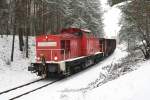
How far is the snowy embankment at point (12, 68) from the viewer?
51.7ft

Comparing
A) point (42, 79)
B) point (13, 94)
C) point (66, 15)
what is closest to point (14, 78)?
point (42, 79)

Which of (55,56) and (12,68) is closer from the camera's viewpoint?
(55,56)

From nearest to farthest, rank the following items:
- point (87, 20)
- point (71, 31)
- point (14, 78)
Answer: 1. point (14, 78)
2. point (71, 31)
3. point (87, 20)

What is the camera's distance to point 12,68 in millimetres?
18938

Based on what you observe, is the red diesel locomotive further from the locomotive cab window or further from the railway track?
the railway track

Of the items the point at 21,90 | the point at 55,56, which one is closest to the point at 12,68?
the point at 55,56

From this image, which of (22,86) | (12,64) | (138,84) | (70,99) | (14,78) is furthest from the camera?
(12,64)

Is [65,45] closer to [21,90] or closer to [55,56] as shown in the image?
[55,56]

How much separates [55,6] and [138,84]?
92.6ft

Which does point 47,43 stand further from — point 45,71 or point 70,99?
point 70,99

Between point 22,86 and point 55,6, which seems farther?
point 55,6

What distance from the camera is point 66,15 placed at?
37.7 metres

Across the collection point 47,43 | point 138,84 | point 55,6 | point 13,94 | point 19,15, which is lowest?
point 13,94

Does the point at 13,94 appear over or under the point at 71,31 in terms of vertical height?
under
